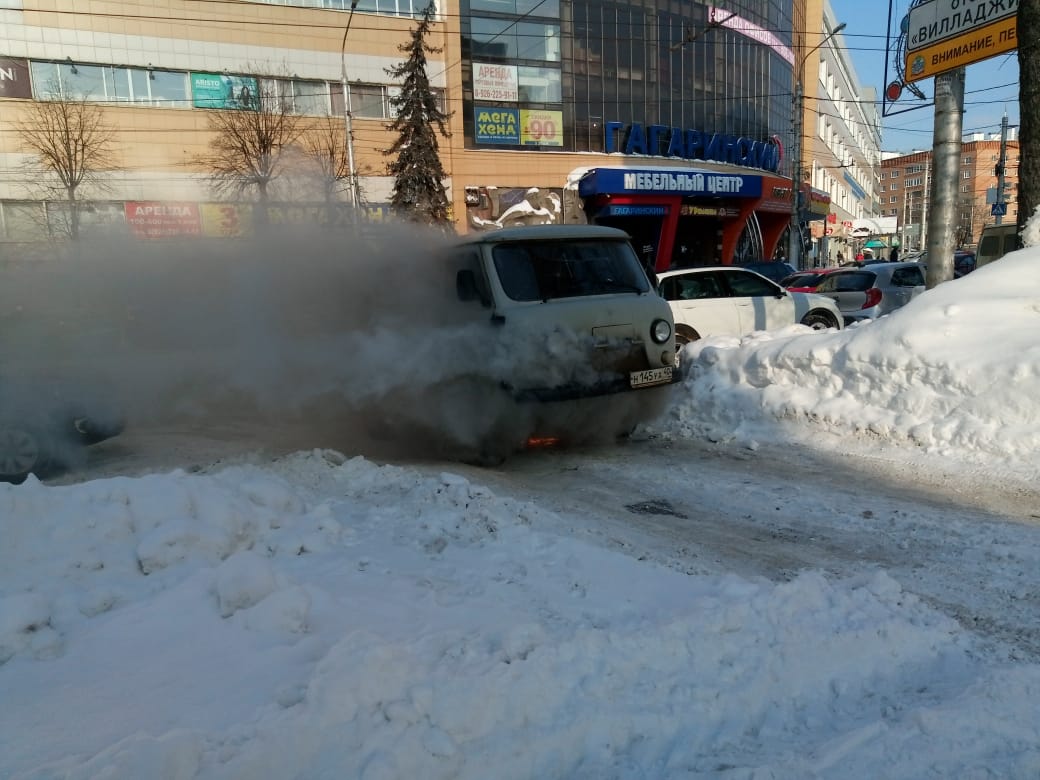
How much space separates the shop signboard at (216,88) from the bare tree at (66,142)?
3.61 m

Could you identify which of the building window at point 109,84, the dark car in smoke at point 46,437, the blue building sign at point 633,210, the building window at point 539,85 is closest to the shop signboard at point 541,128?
the building window at point 539,85

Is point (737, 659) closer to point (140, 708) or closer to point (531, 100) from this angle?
point (140, 708)

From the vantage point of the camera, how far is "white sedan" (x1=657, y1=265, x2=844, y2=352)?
469 inches

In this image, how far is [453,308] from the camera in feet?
22.4

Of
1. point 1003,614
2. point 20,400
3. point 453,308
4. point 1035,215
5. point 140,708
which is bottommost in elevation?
point 1003,614

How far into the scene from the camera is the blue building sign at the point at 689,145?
35344 millimetres

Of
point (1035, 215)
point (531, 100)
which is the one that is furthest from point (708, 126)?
point (1035, 215)

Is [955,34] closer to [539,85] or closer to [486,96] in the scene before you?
[486,96]

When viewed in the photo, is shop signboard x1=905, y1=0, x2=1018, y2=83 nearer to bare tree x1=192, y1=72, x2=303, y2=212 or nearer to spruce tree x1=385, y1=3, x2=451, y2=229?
spruce tree x1=385, y1=3, x2=451, y2=229

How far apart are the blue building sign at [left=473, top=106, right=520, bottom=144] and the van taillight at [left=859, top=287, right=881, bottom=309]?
21.8m

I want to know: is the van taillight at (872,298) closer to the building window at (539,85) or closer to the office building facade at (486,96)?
the office building facade at (486,96)

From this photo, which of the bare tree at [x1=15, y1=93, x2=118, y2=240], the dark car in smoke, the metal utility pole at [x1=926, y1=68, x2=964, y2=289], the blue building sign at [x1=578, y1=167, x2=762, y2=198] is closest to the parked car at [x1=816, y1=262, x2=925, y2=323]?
the metal utility pole at [x1=926, y1=68, x2=964, y2=289]

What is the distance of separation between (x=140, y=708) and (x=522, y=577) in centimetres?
180

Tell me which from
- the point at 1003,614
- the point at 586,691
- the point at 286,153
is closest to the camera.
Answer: the point at 586,691
